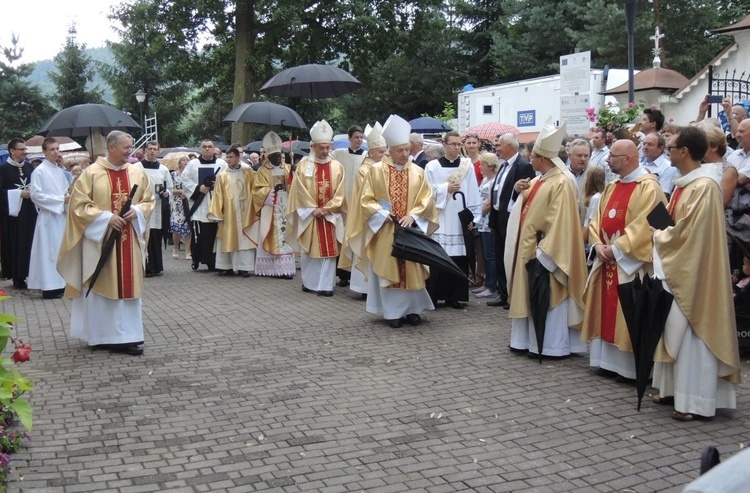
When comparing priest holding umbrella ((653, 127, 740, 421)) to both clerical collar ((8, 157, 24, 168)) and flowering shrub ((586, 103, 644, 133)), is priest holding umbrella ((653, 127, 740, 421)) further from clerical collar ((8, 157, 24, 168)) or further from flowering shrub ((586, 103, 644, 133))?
clerical collar ((8, 157, 24, 168))

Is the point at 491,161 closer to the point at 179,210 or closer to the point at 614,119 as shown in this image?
the point at 614,119

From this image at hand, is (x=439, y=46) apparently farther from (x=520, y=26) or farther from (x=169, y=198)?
(x=169, y=198)

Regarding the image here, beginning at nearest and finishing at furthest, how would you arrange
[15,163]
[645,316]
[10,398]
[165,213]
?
1. [10,398]
2. [645,316]
3. [15,163]
4. [165,213]

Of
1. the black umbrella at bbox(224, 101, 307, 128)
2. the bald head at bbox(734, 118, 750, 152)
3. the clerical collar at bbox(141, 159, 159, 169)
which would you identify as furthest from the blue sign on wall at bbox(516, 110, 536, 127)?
the bald head at bbox(734, 118, 750, 152)

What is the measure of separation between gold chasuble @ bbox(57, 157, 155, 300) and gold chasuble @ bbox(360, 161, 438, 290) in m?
2.45

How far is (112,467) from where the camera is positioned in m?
5.04

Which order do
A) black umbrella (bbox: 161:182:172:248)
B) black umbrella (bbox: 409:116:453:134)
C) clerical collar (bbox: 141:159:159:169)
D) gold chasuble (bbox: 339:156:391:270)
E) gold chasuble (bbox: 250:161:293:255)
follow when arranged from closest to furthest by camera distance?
gold chasuble (bbox: 339:156:391:270), gold chasuble (bbox: 250:161:293:255), clerical collar (bbox: 141:159:159:169), black umbrella (bbox: 161:182:172:248), black umbrella (bbox: 409:116:453:134)

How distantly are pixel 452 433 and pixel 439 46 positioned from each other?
39.9 meters

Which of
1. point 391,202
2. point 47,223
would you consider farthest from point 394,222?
point 47,223

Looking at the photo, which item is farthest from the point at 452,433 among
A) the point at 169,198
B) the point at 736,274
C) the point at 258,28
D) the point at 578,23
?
the point at 578,23

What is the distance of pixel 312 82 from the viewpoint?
13.4 m

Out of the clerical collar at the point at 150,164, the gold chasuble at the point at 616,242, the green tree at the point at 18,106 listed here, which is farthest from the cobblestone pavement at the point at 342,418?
the green tree at the point at 18,106

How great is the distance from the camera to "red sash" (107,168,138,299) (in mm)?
7949

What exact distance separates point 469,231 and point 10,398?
25.1 feet
